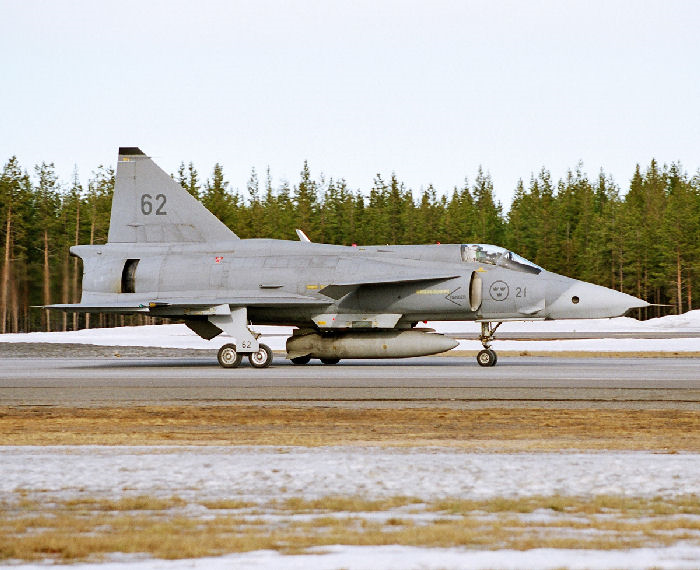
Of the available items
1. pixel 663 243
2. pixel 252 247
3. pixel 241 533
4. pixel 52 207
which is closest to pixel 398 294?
pixel 252 247

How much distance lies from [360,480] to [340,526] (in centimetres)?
176

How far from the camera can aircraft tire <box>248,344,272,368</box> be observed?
1108 inches

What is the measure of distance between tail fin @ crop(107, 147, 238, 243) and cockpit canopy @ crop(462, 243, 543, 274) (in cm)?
696

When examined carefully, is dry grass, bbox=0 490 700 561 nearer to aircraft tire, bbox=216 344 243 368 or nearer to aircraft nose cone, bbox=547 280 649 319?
aircraft nose cone, bbox=547 280 649 319

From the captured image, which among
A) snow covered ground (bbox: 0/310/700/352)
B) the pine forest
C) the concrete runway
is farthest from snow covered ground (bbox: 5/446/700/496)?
the pine forest

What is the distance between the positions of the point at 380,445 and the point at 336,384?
9913mm

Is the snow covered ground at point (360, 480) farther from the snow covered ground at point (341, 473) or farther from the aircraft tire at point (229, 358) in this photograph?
the aircraft tire at point (229, 358)

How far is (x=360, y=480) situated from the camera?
27.2 feet

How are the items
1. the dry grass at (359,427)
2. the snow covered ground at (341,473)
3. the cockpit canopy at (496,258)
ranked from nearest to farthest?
the snow covered ground at (341,473) → the dry grass at (359,427) → the cockpit canopy at (496,258)

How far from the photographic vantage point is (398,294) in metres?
28.2

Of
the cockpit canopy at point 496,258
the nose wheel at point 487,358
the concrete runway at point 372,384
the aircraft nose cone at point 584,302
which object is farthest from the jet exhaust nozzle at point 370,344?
the aircraft nose cone at point 584,302

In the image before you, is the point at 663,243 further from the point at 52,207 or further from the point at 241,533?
the point at 241,533

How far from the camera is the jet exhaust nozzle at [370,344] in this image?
26.7 m

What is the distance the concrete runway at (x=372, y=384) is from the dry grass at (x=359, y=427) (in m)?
1.28
